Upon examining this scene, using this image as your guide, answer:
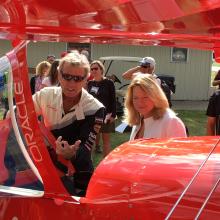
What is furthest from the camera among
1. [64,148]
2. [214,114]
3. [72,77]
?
[214,114]

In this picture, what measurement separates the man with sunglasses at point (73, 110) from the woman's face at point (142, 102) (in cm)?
32

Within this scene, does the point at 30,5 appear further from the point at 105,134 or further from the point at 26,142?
the point at 105,134

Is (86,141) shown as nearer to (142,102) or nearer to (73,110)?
(73,110)

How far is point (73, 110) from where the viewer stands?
115 inches

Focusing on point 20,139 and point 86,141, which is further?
point 86,141

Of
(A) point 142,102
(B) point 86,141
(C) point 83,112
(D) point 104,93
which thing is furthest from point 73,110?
(D) point 104,93

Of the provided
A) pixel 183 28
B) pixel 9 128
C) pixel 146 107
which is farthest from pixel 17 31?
pixel 146 107

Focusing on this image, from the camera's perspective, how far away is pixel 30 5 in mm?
1637

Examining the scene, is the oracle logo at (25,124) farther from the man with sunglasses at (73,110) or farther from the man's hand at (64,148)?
the man with sunglasses at (73,110)

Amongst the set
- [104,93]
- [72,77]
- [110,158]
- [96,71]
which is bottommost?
[104,93]

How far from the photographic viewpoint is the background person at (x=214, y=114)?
529 centimetres

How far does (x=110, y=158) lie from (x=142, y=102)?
38.6 inches

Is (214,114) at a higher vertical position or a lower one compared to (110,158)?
lower

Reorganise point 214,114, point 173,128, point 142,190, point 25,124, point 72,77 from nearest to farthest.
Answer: point 142,190
point 25,124
point 72,77
point 173,128
point 214,114
